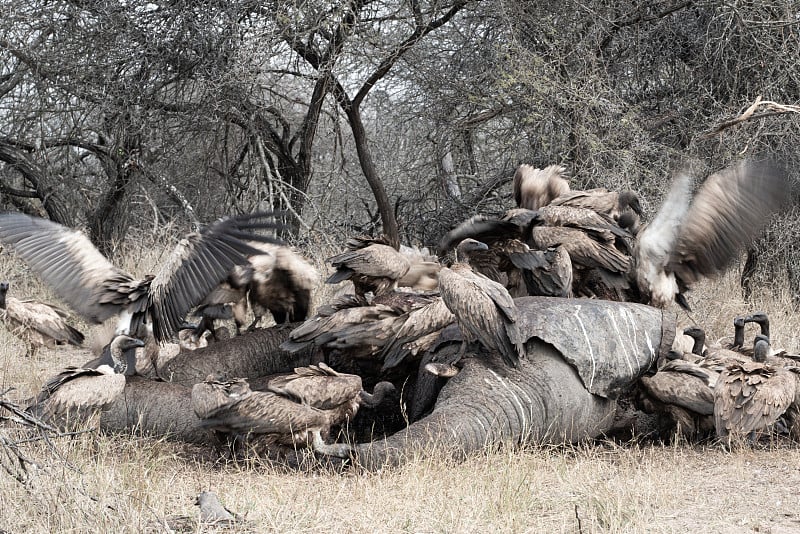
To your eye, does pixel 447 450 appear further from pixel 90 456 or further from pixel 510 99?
pixel 510 99

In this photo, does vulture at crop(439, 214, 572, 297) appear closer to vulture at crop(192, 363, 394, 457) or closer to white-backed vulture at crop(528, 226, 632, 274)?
white-backed vulture at crop(528, 226, 632, 274)

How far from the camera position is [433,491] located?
16.1ft

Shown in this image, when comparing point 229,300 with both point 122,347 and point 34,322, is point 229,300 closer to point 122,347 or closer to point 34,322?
point 122,347

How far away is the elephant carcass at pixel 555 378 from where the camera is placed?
5.82 m

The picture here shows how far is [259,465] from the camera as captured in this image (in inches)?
224

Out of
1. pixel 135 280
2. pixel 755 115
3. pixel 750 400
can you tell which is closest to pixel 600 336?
pixel 750 400

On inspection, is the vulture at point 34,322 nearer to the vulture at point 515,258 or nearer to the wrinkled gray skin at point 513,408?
the vulture at point 515,258

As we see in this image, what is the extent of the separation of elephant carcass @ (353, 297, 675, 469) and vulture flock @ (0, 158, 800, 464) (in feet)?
0.56

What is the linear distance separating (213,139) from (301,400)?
353 inches

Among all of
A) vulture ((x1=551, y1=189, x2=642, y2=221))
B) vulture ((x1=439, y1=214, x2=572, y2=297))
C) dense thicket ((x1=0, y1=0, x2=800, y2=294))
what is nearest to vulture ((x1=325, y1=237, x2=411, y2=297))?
vulture ((x1=439, y1=214, x2=572, y2=297))

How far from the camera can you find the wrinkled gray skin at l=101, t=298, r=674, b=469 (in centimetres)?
586

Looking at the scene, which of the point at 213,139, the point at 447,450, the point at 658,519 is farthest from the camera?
the point at 213,139

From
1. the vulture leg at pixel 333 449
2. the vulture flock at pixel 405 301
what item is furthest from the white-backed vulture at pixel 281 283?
the vulture leg at pixel 333 449

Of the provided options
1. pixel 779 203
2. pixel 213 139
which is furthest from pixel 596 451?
pixel 213 139
